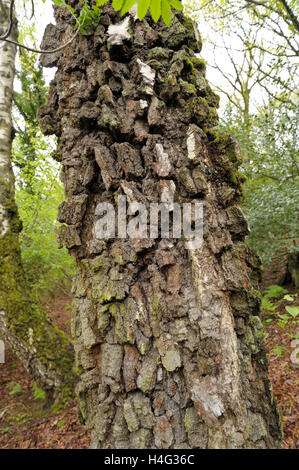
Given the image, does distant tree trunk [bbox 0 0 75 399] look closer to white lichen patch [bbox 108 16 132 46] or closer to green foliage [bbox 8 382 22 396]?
green foliage [bbox 8 382 22 396]

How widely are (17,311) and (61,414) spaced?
1412mm

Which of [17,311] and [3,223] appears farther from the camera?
[3,223]

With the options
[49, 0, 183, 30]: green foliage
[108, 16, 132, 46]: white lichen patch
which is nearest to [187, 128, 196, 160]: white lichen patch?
[49, 0, 183, 30]: green foliage

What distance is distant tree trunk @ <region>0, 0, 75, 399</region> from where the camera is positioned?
3367mm

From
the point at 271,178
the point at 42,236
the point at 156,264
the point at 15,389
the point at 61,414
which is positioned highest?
the point at 271,178

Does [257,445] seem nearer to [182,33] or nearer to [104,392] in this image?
[104,392]

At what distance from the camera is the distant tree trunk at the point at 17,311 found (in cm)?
337

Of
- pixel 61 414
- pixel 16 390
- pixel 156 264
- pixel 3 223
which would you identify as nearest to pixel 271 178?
pixel 156 264

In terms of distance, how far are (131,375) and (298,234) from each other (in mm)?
4137

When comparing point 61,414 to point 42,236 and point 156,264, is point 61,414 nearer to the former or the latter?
point 156,264

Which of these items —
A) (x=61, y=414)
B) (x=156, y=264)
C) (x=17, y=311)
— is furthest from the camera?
(x=17, y=311)

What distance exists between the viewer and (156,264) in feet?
5.57

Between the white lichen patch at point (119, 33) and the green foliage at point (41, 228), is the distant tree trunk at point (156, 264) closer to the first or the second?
the white lichen patch at point (119, 33)

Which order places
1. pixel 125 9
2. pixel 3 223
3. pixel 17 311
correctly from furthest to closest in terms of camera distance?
pixel 3 223, pixel 17 311, pixel 125 9
